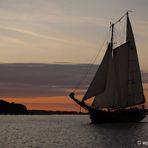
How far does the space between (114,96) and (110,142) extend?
39.6 m

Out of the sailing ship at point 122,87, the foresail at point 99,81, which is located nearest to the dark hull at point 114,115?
the sailing ship at point 122,87

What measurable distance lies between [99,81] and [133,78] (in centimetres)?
1075

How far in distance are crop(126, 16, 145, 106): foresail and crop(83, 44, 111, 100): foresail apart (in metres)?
5.79

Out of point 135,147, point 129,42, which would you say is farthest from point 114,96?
point 135,147

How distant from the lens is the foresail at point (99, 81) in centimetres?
10275

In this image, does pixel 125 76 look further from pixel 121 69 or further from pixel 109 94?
pixel 109 94

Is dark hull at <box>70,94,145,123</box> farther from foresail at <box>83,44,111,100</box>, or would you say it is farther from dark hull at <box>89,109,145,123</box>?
foresail at <box>83,44,111,100</box>

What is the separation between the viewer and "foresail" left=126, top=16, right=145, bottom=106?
111m

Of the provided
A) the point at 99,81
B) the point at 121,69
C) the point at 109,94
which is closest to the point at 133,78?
the point at 121,69

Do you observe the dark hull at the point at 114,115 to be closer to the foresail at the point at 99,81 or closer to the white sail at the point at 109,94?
the white sail at the point at 109,94

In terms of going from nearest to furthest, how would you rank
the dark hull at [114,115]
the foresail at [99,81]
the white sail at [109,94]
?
the foresail at [99,81], the white sail at [109,94], the dark hull at [114,115]

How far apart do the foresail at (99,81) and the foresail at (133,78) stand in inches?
228

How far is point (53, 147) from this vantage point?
6425 cm

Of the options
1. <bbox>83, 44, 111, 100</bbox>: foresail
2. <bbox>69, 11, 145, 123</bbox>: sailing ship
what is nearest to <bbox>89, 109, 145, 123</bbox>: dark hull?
<bbox>69, 11, 145, 123</bbox>: sailing ship
